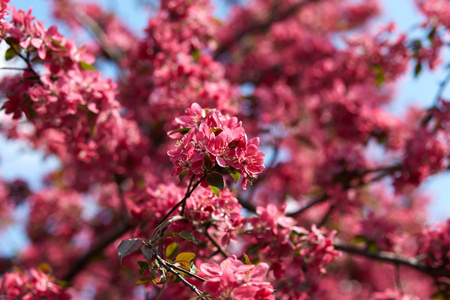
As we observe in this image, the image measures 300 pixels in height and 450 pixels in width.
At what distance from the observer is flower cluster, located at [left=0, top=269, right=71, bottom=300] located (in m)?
2.18

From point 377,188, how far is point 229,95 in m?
5.65

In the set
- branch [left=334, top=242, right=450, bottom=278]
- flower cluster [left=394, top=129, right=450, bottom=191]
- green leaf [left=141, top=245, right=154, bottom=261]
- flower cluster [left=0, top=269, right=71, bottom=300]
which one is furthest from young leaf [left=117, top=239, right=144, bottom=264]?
flower cluster [left=394, top=129, right=450, bottom=191]

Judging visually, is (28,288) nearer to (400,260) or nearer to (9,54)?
(9,54)

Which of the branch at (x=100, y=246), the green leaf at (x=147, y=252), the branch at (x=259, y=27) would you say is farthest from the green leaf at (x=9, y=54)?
the branch at (x=259, y=27)

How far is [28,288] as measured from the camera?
2.24 m

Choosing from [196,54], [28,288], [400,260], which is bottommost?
[28,288]

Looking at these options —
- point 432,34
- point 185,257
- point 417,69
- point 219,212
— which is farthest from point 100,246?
point 432,34

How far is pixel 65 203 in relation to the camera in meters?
5.31

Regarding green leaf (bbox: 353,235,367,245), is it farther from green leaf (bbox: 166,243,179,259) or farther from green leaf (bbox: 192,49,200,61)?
green leaf (bbox: 192,49,200,61)

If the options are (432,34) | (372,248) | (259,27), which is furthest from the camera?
(259,27)

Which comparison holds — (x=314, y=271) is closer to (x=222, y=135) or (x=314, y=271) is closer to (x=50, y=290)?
(x=222, y=135)

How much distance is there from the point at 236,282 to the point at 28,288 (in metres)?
1.57

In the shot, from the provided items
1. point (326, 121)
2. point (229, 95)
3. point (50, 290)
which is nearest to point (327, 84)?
point (326, 121)

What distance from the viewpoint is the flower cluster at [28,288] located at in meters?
2.18
